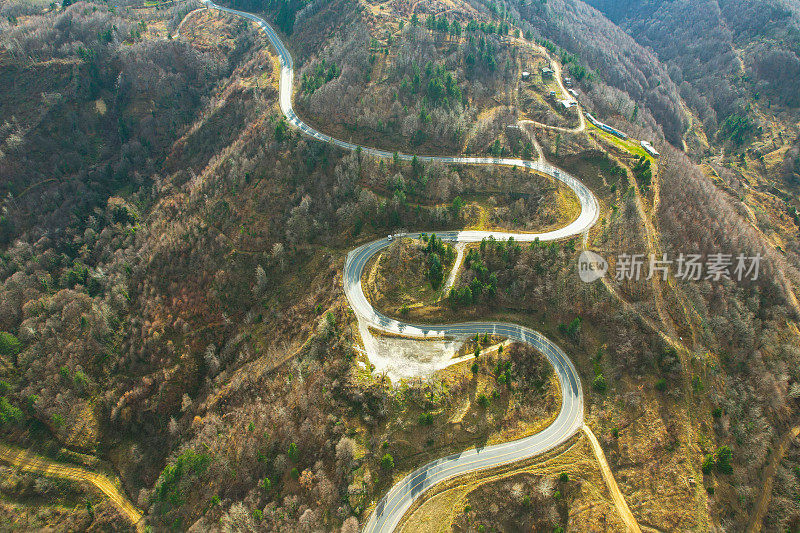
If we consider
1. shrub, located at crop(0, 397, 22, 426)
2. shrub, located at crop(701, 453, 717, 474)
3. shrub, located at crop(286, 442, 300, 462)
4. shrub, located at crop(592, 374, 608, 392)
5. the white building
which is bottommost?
shrub, located at crop(0, 397, 22, 426)

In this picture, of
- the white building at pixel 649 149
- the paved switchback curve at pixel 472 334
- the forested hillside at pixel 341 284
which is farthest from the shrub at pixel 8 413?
the white building at pixel 649 149

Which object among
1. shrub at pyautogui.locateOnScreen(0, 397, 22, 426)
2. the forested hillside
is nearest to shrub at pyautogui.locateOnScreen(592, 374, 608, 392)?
the forested hillside

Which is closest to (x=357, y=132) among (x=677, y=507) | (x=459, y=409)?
(x=459, y=409)

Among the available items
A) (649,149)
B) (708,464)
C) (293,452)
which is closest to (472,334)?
(293,452)

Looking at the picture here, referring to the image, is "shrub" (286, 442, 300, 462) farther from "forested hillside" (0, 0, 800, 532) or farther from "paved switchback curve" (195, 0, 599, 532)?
"paved switchback curve" (195, 0, 599, 532)

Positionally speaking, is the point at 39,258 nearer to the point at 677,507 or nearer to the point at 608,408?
the point at 608,408

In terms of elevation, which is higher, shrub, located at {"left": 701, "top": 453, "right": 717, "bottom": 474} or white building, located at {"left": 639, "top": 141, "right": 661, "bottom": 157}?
white building, located at {"left": 639, "top": 141, "right": 661, "bottom": 157}

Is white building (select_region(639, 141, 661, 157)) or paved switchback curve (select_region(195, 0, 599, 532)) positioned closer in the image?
paved switchback curve (select_region(195, 0, 599, 532))

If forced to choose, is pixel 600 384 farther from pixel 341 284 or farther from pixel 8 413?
pixel 8 413
